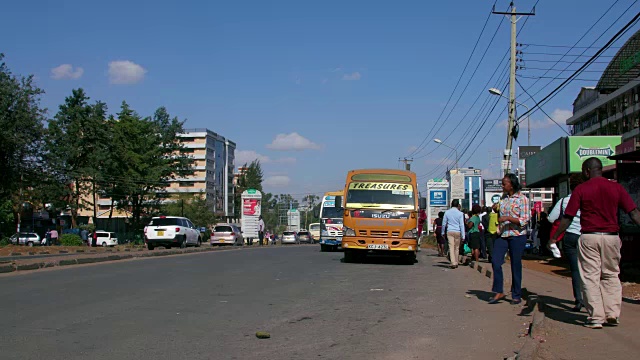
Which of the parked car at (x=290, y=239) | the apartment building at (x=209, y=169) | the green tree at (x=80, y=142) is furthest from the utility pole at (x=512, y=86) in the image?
the apartment building at (x=209, y=169)

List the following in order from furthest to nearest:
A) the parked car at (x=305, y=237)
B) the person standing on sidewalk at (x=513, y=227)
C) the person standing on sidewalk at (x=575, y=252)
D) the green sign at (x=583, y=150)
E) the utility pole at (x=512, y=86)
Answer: the parked car at (x=305, y=237)
the utility pole at (x=512, y=86)
the green sign at (x=583, y=150)
the person standing on sidewalk at (x=513, y=227)
the person standing on sidewalk at (x=575, y=252)

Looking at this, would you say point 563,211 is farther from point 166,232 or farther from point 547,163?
point 166,232

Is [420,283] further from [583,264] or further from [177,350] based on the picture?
[177,350]

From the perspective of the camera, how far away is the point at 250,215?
58.0 m

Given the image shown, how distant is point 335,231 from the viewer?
31766 millimetres

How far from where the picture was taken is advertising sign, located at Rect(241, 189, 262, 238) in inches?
2280

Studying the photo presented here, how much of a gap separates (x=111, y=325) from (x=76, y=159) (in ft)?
207

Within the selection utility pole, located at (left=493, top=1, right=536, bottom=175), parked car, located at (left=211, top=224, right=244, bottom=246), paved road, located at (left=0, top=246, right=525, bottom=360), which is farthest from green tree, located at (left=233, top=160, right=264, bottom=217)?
paved road, located at (left=0, top=246, right=525, bottom=360)

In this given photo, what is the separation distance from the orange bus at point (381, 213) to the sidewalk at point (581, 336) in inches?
361

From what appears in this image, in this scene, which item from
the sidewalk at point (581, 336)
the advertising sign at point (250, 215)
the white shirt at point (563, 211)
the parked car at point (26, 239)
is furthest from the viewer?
the parked car at point (26, 239)

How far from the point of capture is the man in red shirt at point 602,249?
7.11 metres

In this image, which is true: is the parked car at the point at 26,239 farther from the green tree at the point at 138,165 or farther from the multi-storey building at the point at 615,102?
the multi-storey building at the point at 615,102

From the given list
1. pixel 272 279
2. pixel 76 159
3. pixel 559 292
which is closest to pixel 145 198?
pixel 76 159

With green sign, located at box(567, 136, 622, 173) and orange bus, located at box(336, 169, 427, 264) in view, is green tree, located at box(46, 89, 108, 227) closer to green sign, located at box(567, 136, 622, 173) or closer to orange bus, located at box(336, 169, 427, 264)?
orange bus, located at box(336, 169, 427, 264)
